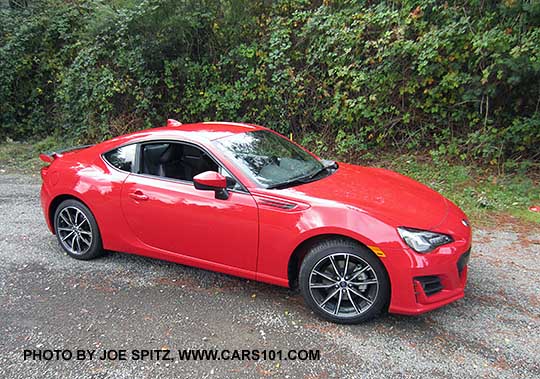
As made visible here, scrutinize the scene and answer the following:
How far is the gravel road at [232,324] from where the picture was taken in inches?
104

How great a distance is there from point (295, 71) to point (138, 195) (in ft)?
17.5

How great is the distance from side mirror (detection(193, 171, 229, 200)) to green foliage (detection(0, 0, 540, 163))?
4.66 meters

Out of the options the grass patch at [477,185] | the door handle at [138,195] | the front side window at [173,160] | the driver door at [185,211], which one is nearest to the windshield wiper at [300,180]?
the driver door at [185,211]

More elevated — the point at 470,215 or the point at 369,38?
the point at 369,38

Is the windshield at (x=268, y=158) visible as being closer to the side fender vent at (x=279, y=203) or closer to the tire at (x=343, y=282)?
the side fender vent at (x=279, y=203)

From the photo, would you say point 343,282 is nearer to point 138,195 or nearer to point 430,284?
point 430,284

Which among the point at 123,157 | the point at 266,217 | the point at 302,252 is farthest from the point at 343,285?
the point at 123,157

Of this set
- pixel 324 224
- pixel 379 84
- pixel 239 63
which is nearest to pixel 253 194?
pixel 324 224

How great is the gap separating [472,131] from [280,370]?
581cm

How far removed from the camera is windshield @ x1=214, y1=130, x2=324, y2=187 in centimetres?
350

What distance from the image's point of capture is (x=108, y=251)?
4.35 meters

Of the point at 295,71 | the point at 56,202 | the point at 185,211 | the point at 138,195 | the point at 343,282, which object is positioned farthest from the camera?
the point at 295,71

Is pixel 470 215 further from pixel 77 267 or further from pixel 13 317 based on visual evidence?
pixel 13 317

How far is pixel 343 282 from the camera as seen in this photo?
119 inches
